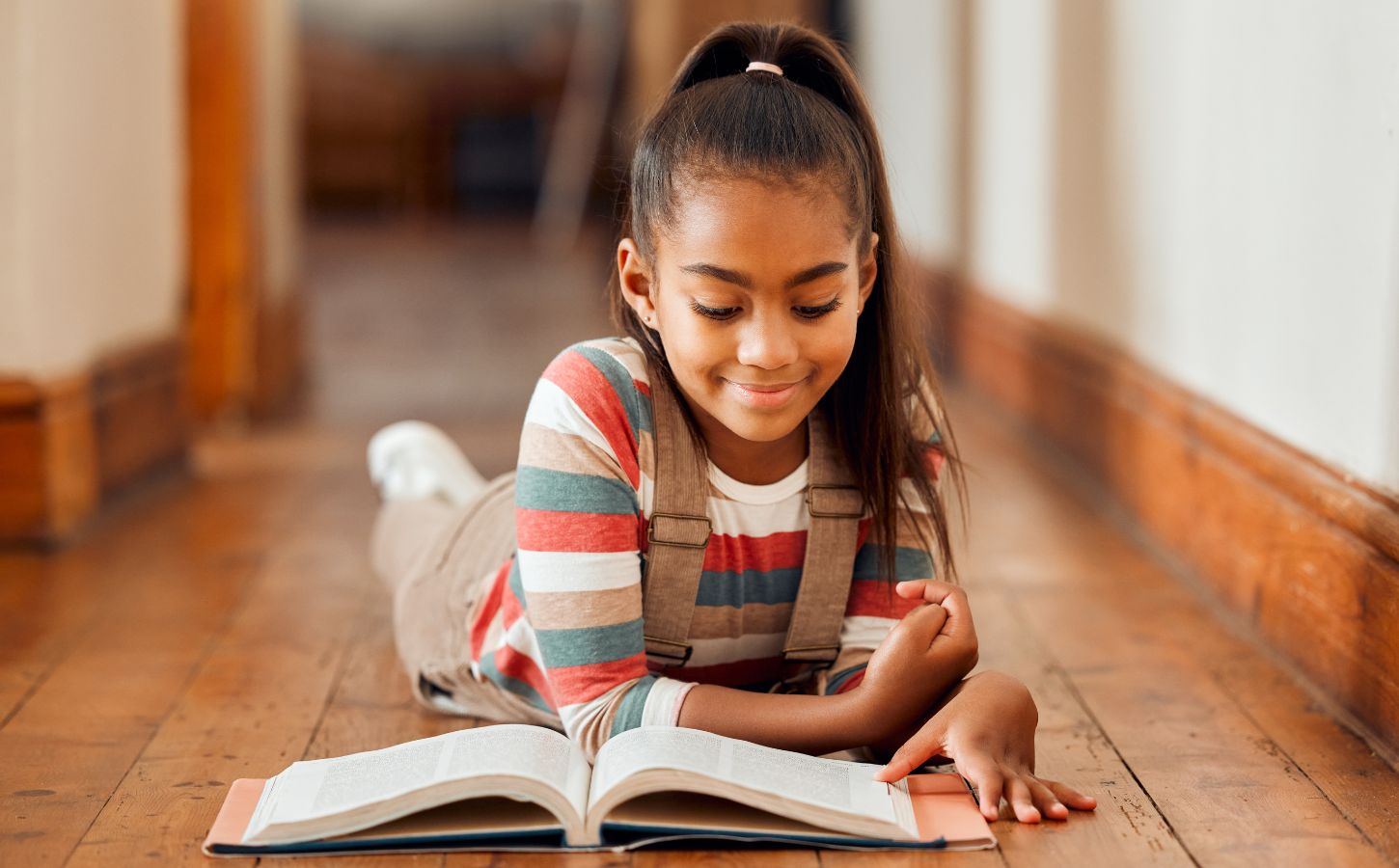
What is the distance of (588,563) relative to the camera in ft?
3.63

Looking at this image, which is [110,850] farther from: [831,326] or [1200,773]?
[1200,773]

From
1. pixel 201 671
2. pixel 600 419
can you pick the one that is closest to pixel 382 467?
pixel 201 671

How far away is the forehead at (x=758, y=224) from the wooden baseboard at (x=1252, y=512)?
506 mm

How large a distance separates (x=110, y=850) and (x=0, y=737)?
0.29 metres

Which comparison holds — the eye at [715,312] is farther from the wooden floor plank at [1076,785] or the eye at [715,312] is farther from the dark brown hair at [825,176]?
the wooden floor plank at [1076,785]

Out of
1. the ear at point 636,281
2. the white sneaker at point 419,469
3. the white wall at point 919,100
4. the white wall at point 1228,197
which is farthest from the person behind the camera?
the white wall at point 919,100

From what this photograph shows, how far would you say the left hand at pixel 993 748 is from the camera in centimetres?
104

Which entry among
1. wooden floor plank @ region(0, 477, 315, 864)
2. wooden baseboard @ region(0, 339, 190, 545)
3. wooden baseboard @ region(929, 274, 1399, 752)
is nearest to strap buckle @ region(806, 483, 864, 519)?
wooden baseboard @ region(929, 274, 1399, 752)

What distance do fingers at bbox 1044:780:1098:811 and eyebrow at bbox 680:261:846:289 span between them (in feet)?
1.25

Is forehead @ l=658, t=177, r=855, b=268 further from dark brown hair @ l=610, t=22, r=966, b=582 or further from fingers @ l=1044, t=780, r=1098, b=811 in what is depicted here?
fingers @ l=1044, t=780, r=1098, b=811

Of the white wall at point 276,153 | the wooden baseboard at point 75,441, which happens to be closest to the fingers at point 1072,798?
the wooden baseboard at point 75,441

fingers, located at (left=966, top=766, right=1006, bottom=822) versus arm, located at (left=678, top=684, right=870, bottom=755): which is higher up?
arm, located at (left=678, top=684, right=870, bottom=755)

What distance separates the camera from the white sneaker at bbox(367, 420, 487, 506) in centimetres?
181

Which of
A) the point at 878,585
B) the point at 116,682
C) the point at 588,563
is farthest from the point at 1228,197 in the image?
the point at 116,682
